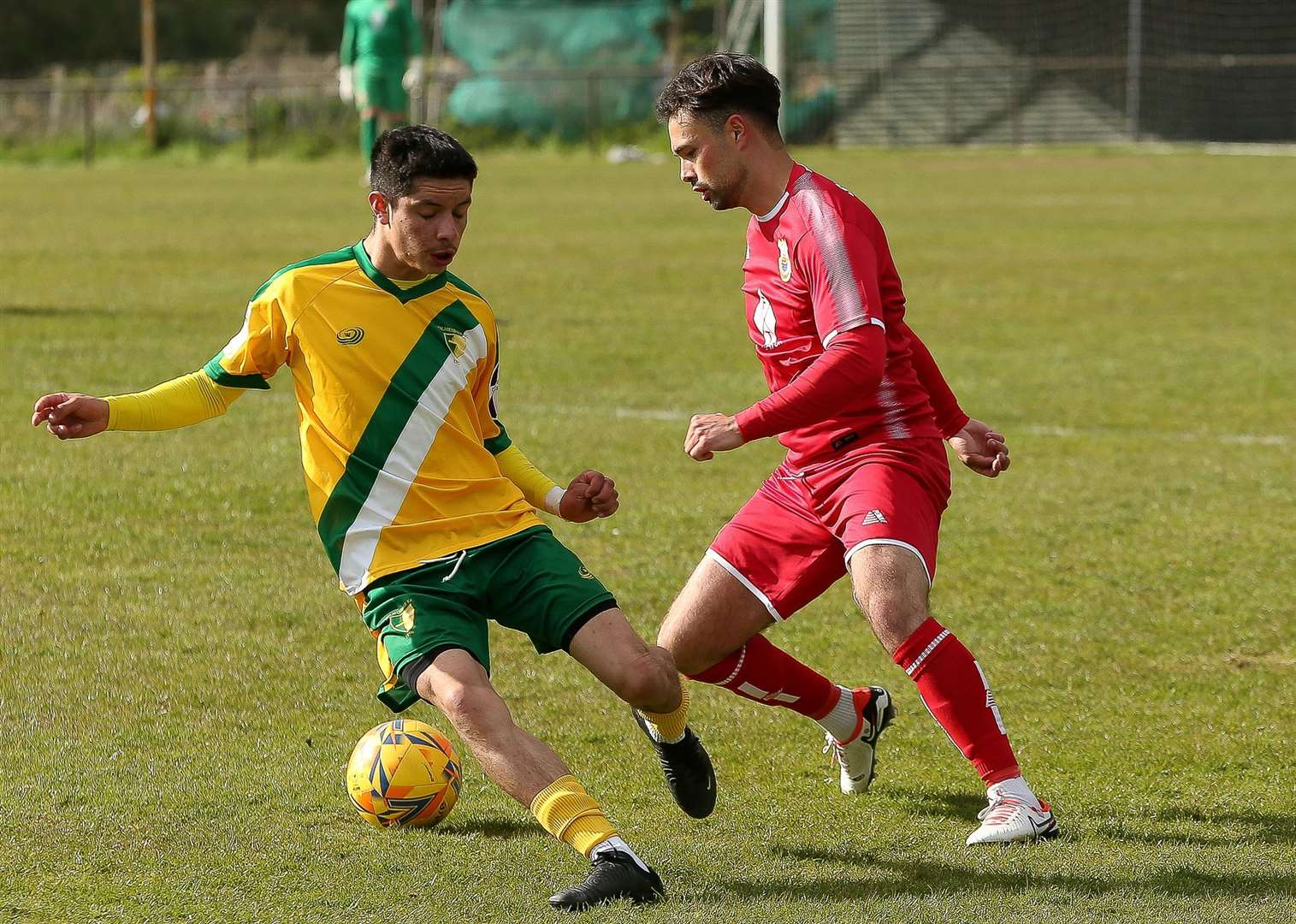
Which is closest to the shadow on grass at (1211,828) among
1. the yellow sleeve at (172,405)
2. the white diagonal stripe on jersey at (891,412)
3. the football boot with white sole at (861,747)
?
the football boot with white sole at (861,747)

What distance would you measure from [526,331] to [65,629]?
22.9 ft

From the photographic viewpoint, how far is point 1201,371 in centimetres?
1139

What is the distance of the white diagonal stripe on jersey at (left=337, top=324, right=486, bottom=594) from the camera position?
4168 millimetres

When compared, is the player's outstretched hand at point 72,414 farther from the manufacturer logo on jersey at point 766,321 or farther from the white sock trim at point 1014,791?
the white sock trim at point 1014,791

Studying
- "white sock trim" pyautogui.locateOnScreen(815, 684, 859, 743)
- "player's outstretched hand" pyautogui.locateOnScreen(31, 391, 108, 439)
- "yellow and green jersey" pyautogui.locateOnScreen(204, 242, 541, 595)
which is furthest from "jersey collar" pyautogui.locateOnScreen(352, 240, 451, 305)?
"white sock trim" pyautogui.locateOnScreen(815, 684, 859, 743)

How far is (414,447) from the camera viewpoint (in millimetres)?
4219

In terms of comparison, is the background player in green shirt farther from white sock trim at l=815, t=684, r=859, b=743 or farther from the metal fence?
white sock trim at l=815, t=684, r=859, b=743

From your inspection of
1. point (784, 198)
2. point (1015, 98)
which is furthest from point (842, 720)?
point (1015, 98)

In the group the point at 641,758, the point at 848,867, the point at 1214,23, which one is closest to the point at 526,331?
the point at 641,758

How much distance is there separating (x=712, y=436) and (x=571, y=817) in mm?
944

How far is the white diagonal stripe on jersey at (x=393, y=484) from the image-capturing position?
4.17 m

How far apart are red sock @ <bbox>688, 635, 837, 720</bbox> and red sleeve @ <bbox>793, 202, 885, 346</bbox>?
902 mm

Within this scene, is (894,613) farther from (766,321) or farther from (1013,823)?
(766,321)

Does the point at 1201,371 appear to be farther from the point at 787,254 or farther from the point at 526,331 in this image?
the point at 787,254
